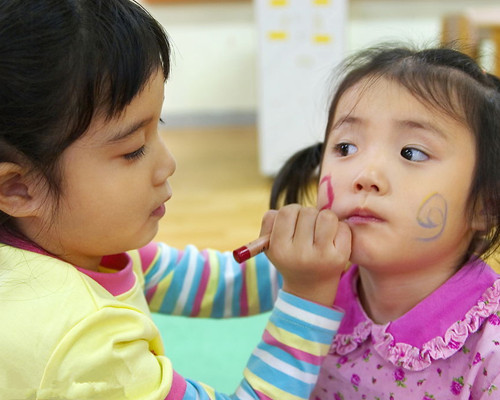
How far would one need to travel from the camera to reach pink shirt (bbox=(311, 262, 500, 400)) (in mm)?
791

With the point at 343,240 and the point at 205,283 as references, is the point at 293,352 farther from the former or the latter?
the point at 205,283

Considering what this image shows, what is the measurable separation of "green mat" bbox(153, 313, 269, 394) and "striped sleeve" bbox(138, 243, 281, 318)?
0.34 metres

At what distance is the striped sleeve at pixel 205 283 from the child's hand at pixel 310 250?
0.24 meters

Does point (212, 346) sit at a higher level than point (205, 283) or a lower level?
lower

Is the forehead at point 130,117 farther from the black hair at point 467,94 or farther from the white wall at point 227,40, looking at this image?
the white wall at point 227,40

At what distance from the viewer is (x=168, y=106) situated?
375 centimetres

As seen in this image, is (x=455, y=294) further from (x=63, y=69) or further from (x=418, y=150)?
(x=63, y=69)

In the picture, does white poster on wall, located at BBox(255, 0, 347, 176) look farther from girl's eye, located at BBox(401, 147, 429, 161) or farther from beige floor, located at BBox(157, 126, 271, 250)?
girl's eye, located at BBox(401, 147, 429, 161)

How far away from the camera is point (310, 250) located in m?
0.80

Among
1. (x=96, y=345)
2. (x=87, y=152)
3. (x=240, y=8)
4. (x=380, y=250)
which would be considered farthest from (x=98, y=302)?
(x=240, y=8)

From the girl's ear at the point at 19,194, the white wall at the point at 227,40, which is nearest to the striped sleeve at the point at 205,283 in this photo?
the girl's ear at the point at 19,194

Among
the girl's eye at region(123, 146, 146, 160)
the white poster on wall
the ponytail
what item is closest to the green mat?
the ponytail

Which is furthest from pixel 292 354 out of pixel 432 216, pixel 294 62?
pixel 294 62

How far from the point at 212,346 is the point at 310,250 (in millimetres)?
798
